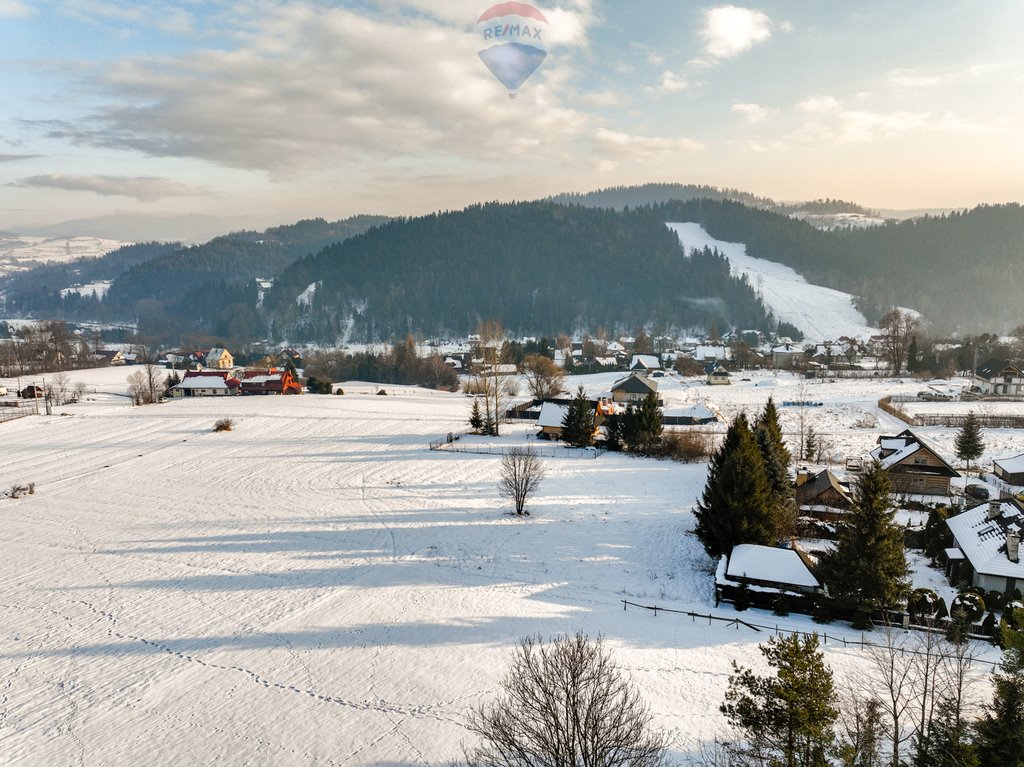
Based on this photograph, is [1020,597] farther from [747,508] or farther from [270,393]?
[270,393]

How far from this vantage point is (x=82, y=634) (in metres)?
17.5

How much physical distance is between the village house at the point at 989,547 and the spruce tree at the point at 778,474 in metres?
5.94

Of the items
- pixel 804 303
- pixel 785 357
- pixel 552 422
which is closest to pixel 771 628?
pixel 552 422

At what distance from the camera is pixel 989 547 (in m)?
21.0

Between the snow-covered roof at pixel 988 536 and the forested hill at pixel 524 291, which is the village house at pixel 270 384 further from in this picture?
the forested hill at pixel 524 291

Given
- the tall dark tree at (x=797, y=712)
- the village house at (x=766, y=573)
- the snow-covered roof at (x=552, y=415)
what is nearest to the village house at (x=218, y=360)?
the snow-covered roof at (x=552, y=415)

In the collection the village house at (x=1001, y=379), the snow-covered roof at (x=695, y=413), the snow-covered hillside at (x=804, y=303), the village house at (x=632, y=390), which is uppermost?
the snow-covered hillside at (x=804, y=303)

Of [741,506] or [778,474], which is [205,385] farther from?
[741,506]

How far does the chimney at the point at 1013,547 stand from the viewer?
65.8 ft

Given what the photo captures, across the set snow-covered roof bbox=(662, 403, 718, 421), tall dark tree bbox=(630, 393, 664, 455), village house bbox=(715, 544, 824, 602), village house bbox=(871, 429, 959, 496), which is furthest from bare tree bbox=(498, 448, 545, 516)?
snow-covered roof bbox=(662, 403, 718, 421)

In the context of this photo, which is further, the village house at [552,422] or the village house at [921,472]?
the village house at [552,422]

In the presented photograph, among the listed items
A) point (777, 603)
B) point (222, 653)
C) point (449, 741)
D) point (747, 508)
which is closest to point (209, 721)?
point (222, 653)

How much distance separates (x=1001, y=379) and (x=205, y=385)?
304 ft

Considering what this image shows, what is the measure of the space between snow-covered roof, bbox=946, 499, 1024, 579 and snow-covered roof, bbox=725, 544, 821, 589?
6.47 m
